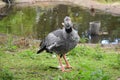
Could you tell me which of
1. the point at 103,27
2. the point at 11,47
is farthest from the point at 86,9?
the point at 11,47

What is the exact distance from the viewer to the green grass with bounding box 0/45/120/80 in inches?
309

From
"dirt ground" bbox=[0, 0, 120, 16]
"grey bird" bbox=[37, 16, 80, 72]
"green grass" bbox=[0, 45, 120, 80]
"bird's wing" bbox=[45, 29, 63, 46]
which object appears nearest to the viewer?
"green grass" bbox=[0, 45, 120, 80]

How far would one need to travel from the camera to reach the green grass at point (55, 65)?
7852mm

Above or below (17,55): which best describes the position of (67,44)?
above

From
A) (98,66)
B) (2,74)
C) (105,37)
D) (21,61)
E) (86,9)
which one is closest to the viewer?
(2,74)

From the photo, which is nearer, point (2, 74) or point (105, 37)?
point (2, 74)

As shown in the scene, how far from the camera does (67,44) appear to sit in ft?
28.9

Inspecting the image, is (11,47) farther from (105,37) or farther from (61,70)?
(105,37)

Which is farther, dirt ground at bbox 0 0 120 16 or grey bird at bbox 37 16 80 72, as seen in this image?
dirt ground at bbox 0 0 120 16

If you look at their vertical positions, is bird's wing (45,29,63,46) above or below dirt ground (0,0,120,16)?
above

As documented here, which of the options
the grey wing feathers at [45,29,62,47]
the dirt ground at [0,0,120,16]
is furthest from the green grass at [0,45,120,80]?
the dirt ground at [0,0,120,16]

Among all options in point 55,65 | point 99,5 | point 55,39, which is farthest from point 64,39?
point 99,5

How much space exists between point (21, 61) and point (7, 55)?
118 centimetres

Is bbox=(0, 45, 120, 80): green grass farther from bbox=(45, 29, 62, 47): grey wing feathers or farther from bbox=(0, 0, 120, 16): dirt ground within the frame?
bbox=(0, 0, 120, 16): dirt ground
